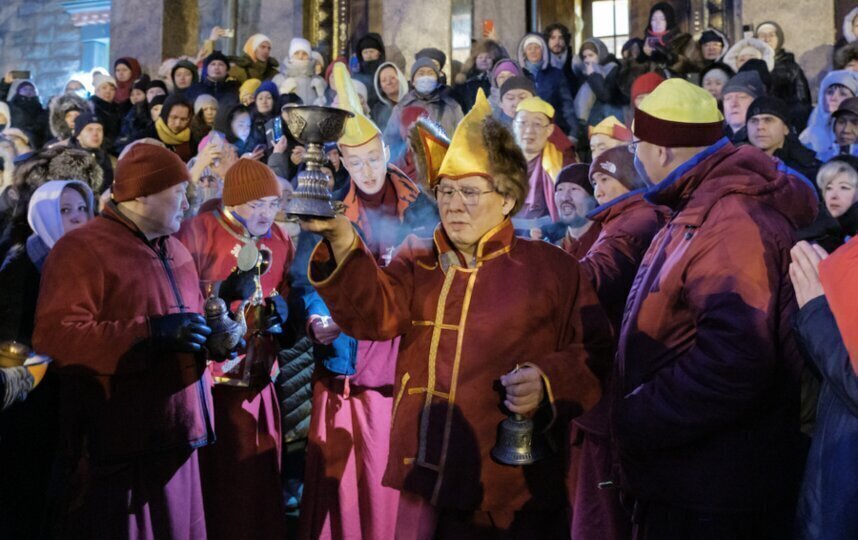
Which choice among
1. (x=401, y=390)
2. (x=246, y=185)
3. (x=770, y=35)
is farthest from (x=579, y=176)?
(x=770, y=35)

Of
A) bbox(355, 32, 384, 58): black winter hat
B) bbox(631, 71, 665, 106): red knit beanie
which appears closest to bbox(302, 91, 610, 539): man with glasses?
bbox(631, 71, 665, 106): red knit beanie

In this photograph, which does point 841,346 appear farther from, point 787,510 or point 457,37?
point 457,37

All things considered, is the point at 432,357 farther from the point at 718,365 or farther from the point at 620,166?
the point at 620,166

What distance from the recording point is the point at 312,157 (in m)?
2.56

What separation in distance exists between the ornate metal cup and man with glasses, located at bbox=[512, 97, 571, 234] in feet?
12.4

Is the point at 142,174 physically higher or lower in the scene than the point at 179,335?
higher

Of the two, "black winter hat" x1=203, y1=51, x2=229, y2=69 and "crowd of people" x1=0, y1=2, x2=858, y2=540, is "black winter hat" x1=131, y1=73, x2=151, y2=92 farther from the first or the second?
"crowd of people" x1=0, y1=2, x2=858, y2=540

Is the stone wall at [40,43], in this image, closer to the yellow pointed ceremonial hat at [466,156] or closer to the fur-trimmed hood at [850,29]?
the fur-trimmed hood at [850,29]

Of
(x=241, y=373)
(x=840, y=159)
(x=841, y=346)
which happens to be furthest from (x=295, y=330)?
(x=840, y=159)

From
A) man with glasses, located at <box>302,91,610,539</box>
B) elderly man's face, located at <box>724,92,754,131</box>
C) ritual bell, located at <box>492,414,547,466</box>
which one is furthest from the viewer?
elderly man's face, located at <box>724,92,754,131</box>

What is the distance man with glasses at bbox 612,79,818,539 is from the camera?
9.18 ft

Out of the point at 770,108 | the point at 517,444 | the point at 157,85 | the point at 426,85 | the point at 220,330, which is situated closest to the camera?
the point at 517,444

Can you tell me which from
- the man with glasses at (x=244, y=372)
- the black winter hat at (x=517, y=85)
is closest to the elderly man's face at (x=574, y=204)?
the man with glasses at (x=244, y=372)

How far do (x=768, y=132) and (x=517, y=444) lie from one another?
196 inches
